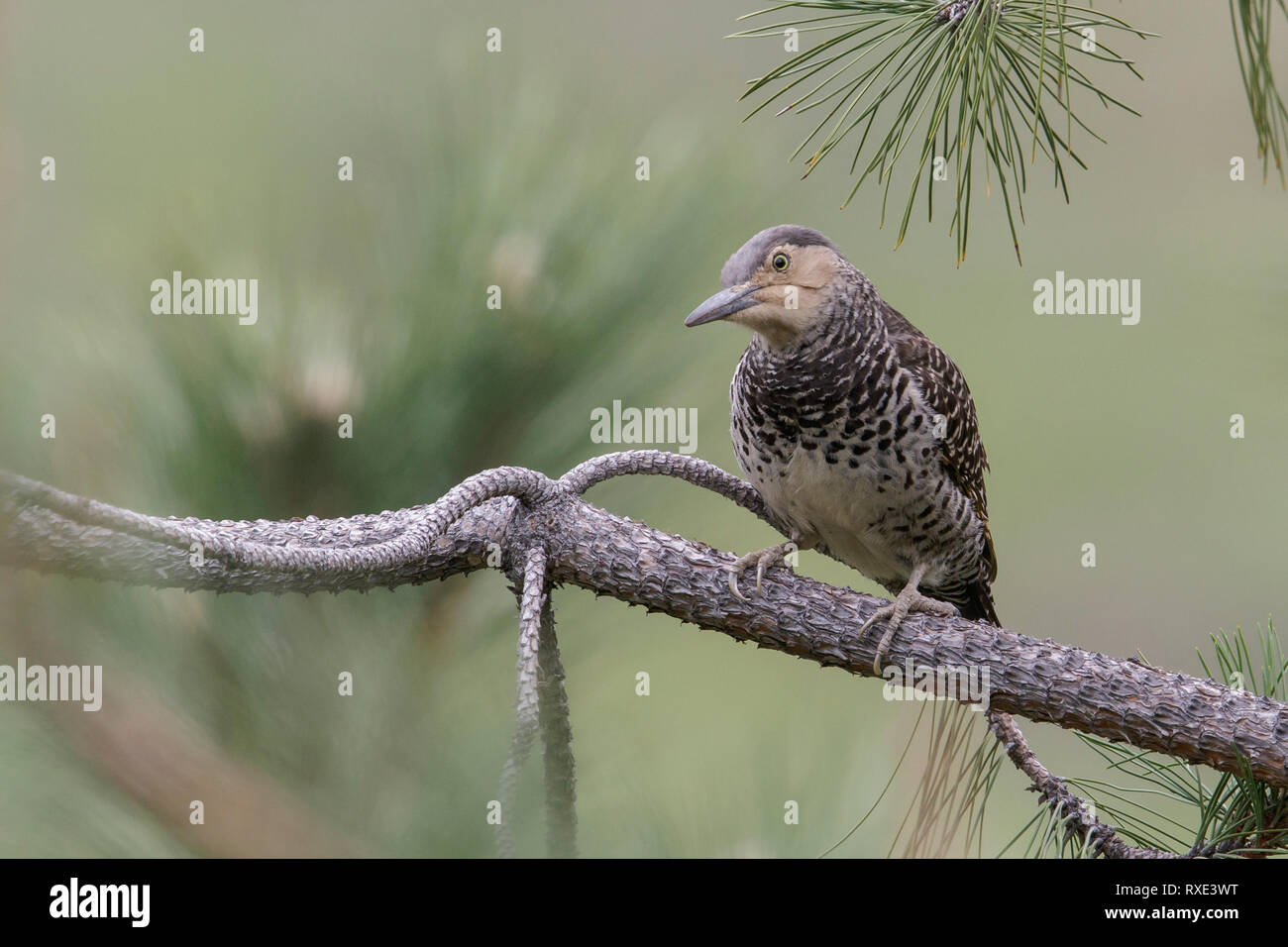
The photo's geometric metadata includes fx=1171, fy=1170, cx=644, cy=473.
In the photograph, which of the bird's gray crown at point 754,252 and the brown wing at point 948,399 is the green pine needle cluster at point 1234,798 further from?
the bird's gray crown at point 754,252

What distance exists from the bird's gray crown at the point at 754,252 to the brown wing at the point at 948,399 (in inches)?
10.9

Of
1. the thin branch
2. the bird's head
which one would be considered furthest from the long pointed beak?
the thin branch

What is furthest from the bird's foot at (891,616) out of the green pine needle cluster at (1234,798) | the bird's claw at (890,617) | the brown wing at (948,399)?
the brown wing at (948,399)

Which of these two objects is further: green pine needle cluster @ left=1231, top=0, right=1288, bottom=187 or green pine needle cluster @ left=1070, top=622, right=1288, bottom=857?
green pine needle cluster @ left=1070, top=622, right=1288, bottom=857

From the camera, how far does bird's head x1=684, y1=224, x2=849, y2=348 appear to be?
1888 mm

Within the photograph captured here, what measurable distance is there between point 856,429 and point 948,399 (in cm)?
21

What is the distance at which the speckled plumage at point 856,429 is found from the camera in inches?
77.2

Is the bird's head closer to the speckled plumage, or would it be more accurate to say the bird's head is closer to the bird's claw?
the speckled plumage

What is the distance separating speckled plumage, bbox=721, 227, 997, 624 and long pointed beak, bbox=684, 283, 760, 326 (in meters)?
0.04

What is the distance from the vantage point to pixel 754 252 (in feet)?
6.25

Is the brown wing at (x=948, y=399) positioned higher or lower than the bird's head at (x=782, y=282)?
lower

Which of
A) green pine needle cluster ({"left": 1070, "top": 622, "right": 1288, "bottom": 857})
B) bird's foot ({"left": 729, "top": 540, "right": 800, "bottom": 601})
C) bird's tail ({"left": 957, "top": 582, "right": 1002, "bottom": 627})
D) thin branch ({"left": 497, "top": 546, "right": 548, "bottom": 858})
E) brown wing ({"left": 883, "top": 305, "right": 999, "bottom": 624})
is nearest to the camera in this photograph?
thin branch ({"left": 497, "top": 546, "right": 548, "bottom": 858})

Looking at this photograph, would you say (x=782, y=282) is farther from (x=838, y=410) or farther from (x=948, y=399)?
(x=948, y=399)
